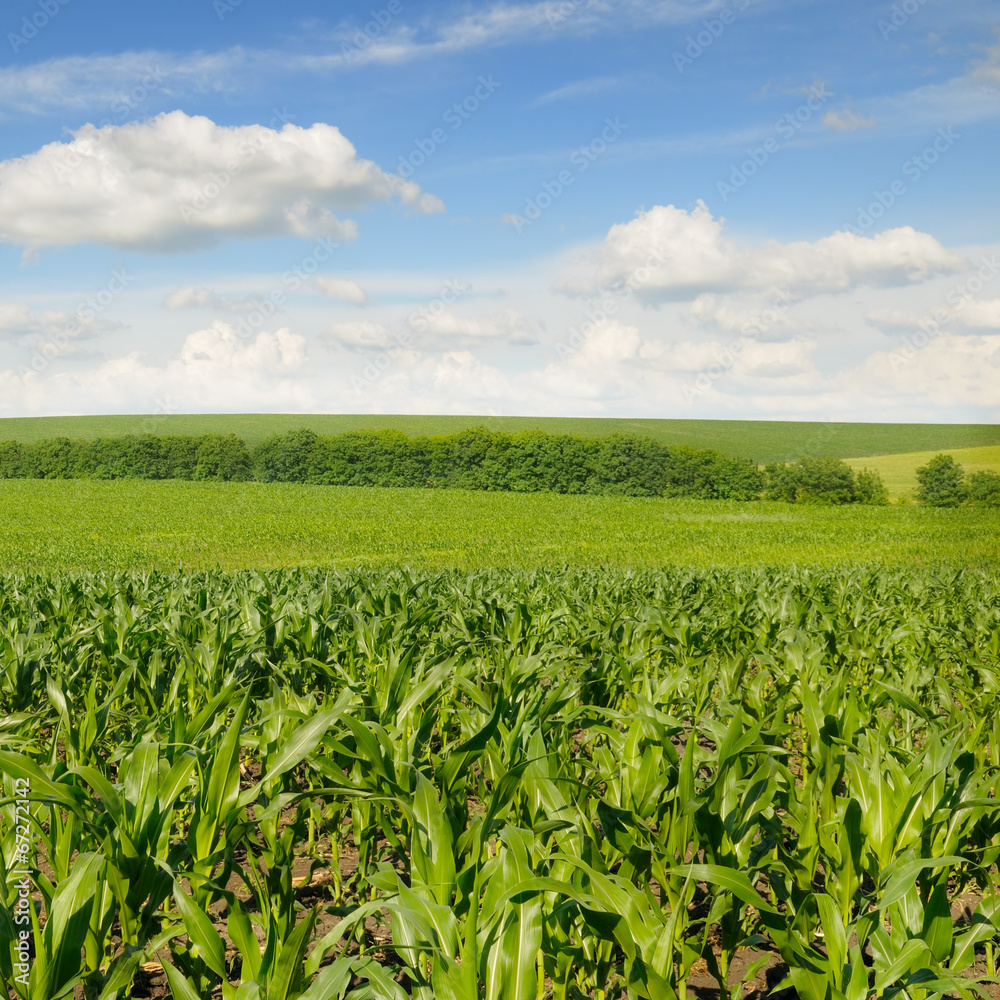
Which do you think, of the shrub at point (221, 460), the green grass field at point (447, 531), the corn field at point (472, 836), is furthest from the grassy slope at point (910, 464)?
the corn field at point (472, 836)

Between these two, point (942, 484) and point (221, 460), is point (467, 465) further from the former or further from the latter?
point (942, 484)

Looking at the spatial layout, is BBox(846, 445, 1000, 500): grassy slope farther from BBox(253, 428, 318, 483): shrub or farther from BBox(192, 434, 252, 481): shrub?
BBox(192, 434, 252, 481): shrub

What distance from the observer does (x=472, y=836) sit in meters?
2.23

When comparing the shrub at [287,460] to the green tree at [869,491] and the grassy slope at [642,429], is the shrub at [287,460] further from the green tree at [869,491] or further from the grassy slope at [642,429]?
the grassy slope at [642,429]

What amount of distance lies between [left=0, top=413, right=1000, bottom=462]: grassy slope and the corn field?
86636 mm

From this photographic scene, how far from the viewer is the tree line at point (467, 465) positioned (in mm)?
46438

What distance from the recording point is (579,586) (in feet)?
27.9

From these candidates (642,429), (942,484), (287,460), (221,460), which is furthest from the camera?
Result: (642,429)

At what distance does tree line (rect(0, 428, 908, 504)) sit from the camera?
4644cm

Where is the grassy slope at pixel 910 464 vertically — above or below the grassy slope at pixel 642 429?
below

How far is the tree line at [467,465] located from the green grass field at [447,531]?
3457 millimetres

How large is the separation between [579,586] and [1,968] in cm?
700

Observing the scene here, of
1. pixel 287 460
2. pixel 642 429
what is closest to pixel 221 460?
pixel 287 460

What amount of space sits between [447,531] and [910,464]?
56.4 metres
